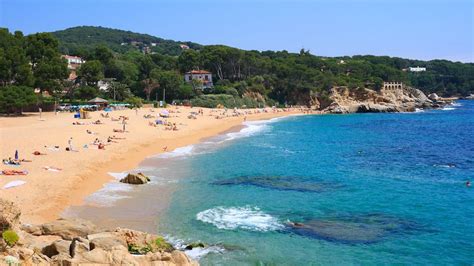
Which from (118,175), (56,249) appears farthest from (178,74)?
(56,249)

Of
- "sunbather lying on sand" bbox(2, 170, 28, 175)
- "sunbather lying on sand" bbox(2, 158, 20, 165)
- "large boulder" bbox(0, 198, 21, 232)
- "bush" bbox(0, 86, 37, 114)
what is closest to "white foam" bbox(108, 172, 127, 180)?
"sunbather lying on sand" bbox(2, 170, 28, 175)

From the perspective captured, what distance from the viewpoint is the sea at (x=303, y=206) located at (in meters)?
15.2

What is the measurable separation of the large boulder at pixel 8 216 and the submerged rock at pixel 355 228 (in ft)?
31.5

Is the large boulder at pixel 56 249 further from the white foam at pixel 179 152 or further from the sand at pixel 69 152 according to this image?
the white foam at pixel 179 152

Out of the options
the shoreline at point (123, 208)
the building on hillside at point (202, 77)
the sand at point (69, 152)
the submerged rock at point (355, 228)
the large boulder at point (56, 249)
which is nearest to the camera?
the large boulder at point (56, 249)

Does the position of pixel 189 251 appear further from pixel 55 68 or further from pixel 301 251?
pixel 55 68

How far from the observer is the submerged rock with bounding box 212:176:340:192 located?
79.4ft

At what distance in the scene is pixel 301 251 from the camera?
15016 mm

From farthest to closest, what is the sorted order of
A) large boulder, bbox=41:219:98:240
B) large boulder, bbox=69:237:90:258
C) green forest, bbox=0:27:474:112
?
green forest, bbox=0:27:474:112
large boulder, bbox=41:219:98:240
large boulder, bbox=69:237:90:258

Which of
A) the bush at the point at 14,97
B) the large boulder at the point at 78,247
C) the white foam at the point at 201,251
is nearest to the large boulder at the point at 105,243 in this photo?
the large boulder at the point at 78,247

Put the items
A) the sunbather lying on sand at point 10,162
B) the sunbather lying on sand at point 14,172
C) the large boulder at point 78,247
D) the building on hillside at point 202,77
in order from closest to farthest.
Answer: the large boulder at point 78,247
the sunbather lying on sand at point 14,172
the sunbather lying on sand at point 10,162
the building on hillside at point 202,77

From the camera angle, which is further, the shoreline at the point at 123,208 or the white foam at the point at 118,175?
the white foam at the point at 118,175

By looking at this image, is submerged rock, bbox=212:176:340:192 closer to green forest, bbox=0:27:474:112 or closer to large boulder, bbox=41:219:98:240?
large boulder, bbox=41:219:98:240

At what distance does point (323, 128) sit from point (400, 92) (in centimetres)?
5303
